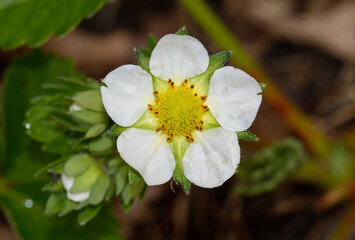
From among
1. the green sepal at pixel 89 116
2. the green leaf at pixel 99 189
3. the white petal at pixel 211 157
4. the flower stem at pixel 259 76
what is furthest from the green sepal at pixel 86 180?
the flower stem at pixel 259 76

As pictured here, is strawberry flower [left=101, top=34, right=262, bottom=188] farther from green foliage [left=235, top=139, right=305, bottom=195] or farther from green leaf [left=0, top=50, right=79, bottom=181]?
green leaf [left=0, top=50, right=79, bottom=181]

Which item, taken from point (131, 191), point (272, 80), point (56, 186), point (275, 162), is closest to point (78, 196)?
point (56, 186)

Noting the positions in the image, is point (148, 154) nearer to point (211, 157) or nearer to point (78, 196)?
point (211, 157)

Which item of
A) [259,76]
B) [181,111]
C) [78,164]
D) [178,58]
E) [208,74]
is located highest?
[178,58]

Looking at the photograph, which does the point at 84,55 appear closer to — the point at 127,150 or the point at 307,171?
the point at 307,171

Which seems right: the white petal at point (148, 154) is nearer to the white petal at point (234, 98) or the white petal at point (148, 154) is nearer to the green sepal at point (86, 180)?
the white petal at point (234, 98)

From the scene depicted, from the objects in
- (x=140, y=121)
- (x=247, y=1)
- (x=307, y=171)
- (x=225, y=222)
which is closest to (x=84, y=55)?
(x=247, y=1)

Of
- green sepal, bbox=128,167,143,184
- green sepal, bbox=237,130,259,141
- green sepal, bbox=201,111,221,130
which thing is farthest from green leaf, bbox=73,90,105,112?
green sepal, bbox=237,130,259,141
